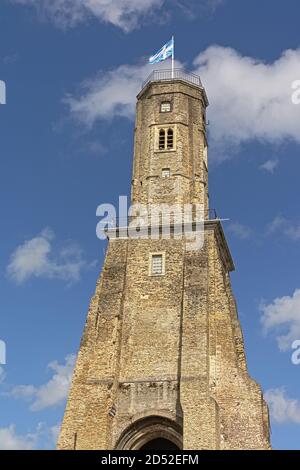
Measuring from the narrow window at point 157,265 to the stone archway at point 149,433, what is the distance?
6600 millimetres

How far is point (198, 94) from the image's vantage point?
123ft

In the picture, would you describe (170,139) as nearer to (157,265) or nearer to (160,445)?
(157,265)

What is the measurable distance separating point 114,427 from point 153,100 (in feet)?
55.7

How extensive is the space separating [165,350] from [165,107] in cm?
1323

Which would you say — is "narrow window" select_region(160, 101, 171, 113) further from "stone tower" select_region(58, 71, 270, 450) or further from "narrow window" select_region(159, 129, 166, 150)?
"stone tower" select_region(58, 71, 270, 450)

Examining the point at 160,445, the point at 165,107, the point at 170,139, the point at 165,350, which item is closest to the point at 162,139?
the point at 170,139

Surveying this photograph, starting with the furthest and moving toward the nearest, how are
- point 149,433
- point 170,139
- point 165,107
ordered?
point 165,107 < point 170,139 < point 149,433

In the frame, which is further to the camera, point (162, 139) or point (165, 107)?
point (165, 107)

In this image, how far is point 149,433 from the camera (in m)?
29.3

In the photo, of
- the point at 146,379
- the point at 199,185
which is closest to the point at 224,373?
the point at 146,379

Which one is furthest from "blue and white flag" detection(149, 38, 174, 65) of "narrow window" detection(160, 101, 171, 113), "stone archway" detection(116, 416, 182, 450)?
"stone archway" detection(116, 416, 182, 450)

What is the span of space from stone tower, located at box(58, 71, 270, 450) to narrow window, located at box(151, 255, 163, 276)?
0.15 ft
